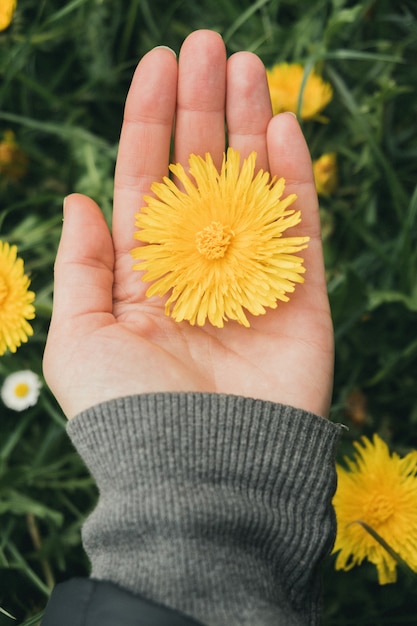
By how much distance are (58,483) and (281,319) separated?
25.7 inches

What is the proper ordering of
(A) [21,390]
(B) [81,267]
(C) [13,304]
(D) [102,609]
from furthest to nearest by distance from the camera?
(A) [21,390]
(C) [13,304]
(B) [81,267]
(D) [102,609]

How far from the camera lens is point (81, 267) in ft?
3.82

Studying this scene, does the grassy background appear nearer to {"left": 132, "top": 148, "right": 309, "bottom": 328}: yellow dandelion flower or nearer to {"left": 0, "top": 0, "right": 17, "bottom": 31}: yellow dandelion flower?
{"left": 0, "top": 0, "right": 17, "bottom": 31}: yellow dandelion flower

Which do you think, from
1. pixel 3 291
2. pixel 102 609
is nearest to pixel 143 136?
pixel 3 291

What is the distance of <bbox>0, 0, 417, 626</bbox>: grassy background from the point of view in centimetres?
145

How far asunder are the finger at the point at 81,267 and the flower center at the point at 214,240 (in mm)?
174

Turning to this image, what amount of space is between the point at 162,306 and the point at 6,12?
0.85 meters

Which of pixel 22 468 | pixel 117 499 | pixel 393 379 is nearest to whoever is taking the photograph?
pixel 117 499

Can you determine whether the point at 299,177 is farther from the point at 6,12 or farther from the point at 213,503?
the point at 6,12

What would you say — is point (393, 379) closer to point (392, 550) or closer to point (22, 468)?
point (392, 550)

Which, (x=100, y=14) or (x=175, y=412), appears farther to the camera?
(x=100, y=14)

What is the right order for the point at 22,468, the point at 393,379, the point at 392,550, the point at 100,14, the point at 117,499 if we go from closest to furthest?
the point at 117,499
the point at 392,550
the point at 22,468
the point at 393,379
the point at 100,14

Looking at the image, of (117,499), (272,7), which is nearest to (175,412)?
(117,499)

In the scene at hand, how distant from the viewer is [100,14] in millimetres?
1796
